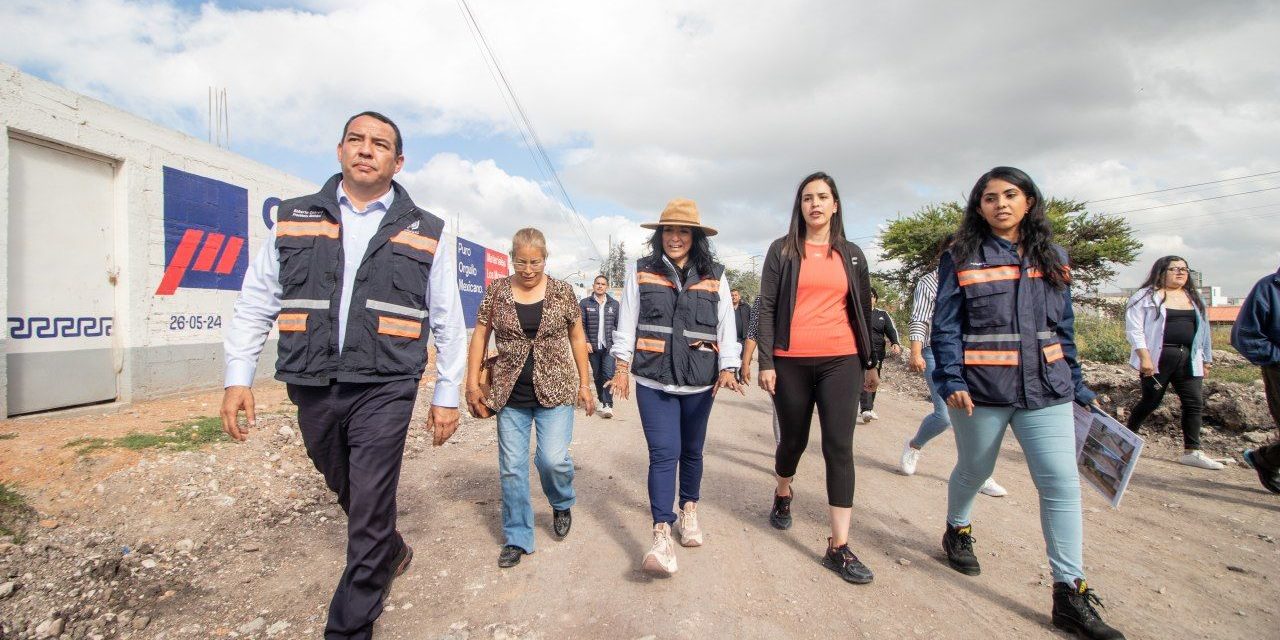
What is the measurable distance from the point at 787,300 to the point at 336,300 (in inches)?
89.7

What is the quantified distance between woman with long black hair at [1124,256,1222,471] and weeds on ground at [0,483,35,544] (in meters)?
8.31

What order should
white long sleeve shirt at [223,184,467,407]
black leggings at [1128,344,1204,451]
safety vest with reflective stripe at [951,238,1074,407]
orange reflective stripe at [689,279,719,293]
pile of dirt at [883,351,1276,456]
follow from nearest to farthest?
white long sleeve shirt at [223,184,467,407] → safety vest with reflective stripe at [951,238,1074,407] → orange reflective stripe at [689,279,719,293] → black leggings at [1128,344,1204,451] → pile of dirt at [883,351,1276,456]

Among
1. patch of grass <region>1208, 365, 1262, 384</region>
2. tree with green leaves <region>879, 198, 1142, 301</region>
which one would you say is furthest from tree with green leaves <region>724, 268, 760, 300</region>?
patch of grass <region>1208, 365, 1262, 384</region>

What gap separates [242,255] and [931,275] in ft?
27.0

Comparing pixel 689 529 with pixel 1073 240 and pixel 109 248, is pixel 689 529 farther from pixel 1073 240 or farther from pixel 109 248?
pixel 1073 240

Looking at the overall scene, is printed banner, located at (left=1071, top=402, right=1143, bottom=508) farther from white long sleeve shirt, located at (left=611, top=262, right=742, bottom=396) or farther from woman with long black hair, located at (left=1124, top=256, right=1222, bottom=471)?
woman with long black hair, located at (left=1124, top=256, right=1222, bottom=471)

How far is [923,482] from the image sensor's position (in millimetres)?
4859

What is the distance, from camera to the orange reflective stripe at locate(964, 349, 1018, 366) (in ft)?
9.07

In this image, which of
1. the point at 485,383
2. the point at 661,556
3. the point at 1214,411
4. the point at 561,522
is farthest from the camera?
the point at 1214,411

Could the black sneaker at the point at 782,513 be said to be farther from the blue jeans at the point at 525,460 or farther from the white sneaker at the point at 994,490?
the white sneaker at the point at 994,490

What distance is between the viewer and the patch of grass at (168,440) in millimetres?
4379

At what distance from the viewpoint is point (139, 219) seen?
636 centimetres

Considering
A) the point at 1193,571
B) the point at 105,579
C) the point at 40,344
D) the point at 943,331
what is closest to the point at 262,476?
the point at 105,579

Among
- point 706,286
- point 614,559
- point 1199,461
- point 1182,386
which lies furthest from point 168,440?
point 1199,461
